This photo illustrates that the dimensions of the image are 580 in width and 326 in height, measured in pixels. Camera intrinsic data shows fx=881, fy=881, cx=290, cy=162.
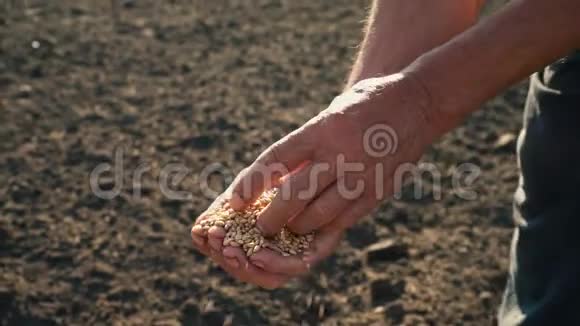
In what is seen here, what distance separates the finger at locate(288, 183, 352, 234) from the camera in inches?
58.2

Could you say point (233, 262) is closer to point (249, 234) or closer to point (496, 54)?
point (249, 234)

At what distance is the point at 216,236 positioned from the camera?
1581 mm

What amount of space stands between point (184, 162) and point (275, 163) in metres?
1.37

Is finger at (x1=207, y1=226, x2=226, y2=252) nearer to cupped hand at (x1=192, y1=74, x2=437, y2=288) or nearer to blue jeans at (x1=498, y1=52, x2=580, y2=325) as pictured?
cupped hand at (x1=192, y1=74, x2=437, y2=288)

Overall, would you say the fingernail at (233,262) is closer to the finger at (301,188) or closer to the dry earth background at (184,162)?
the finger at (301,188)

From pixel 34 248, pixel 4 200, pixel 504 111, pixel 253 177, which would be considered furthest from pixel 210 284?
pixel 504 111

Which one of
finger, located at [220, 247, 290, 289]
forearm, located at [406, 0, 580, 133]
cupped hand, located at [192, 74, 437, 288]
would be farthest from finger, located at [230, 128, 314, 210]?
forearm, located at [406, 0, 580, 133]

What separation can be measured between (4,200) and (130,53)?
3.26 ft

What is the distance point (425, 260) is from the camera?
8.11ft

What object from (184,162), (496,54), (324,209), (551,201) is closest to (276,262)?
(324,209)

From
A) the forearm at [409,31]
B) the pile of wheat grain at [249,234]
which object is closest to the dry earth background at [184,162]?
the forearm at [409,31]

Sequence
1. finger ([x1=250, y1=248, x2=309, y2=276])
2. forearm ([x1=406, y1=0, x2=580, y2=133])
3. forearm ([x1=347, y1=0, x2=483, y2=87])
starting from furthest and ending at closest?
forearm ([x1=347, y1=0, x2=483, y2=87]) → finger ([x1=250, y1=248, x2=309, y2=276]) → forearm ([x1=406, y1=0, x2=580, y2=133])

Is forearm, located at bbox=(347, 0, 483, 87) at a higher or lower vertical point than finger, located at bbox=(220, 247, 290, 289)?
higher

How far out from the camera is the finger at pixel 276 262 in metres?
1.54
